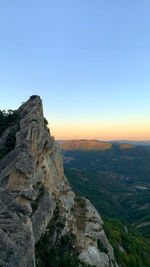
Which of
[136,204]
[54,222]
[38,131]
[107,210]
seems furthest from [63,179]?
[136,204]

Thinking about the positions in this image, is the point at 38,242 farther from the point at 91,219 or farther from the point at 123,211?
the point at 123,211

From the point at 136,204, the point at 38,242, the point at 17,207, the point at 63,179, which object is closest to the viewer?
the point at 17,207

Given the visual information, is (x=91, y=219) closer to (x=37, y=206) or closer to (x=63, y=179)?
(x=63, y=179)

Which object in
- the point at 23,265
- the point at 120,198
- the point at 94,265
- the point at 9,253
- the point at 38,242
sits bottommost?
the point at 120,198

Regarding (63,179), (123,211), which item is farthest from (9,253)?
(123,211)

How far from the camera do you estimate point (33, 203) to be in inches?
942

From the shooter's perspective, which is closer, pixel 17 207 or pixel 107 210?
pixel 17 207

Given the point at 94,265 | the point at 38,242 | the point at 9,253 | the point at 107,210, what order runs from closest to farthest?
1. the point at 9,253
2. the point at 38,242
3. the point at 94,265
4. the point at 107,210

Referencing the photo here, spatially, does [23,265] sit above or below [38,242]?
above

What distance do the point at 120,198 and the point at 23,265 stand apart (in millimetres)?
163322

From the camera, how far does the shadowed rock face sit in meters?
15.3

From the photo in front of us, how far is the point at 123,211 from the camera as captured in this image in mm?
131125

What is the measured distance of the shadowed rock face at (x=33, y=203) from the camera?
50.1ft

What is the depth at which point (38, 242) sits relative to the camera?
2311 centimetres
